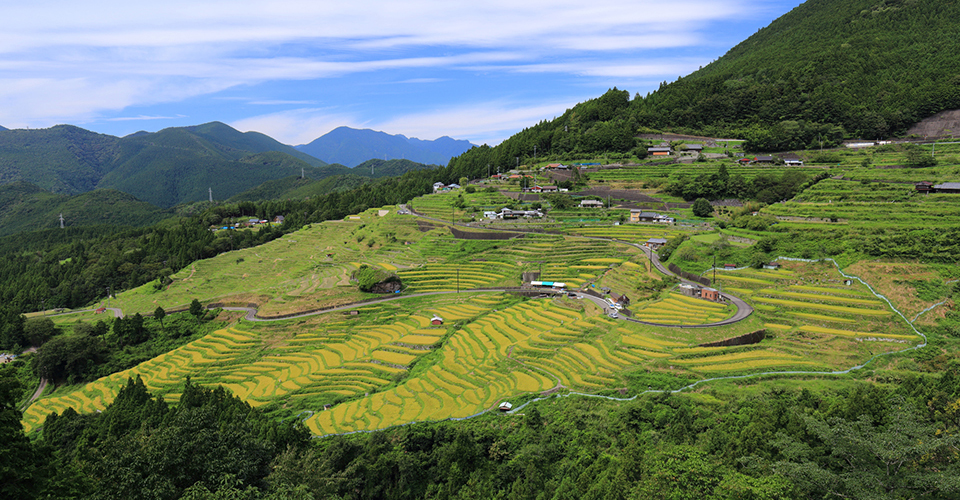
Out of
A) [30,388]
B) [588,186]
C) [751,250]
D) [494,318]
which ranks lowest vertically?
[30,388]

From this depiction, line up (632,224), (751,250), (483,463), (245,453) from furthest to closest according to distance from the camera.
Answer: (632,224) < (751,250) < (483,463) < (245,453)

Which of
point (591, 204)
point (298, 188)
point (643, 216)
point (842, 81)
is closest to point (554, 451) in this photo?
point (643, 216)

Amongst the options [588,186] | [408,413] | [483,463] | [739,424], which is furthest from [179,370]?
[588,186]

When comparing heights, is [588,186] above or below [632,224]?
above

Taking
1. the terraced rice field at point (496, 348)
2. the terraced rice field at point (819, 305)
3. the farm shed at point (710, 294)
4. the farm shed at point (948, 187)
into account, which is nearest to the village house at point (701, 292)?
the farm shed at point (710, 294)

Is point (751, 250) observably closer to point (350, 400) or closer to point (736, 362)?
point (736, 362)

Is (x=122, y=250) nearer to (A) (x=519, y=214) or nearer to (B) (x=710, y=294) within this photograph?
(A) (x=519, y=214)

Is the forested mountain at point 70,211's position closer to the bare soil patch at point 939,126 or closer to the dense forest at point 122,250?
the dense forest at point 122,250
